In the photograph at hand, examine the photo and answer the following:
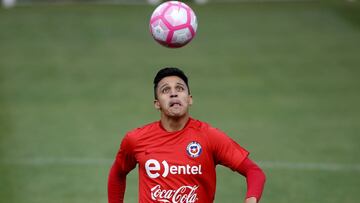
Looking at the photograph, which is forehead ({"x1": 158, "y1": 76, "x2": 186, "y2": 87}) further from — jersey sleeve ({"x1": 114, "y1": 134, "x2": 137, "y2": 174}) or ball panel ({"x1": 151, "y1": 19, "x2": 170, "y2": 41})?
ball panel ({"x1": 151, "y1": 19, "x2": 170, "y2": 41})

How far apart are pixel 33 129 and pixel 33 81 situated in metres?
3.55

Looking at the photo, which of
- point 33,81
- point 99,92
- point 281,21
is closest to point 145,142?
point 99,92

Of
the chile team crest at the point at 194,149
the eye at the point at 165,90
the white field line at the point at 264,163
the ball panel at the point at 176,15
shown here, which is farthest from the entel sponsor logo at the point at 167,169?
the white field line at the point at 264,163

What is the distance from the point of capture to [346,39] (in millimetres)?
20766

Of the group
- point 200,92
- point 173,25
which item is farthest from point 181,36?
point 200,92

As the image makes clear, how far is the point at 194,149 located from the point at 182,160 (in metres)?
0.14

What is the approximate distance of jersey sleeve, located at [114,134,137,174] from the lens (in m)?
6.69

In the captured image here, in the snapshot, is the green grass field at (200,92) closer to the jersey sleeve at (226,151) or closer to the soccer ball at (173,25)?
the soccer ball at (173,25)

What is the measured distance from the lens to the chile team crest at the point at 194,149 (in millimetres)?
6516

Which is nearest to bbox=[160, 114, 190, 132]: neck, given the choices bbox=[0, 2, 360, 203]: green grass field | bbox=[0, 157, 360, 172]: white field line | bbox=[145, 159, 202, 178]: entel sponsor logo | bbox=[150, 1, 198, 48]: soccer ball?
bbox=[145, 159, 202, 178]: entel sponsor logo

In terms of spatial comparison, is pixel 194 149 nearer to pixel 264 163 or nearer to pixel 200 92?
pixel 264 163

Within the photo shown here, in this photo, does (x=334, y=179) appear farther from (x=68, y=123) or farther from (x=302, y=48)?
(x=302, y=48)

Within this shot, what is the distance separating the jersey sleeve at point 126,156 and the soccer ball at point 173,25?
1262 mm

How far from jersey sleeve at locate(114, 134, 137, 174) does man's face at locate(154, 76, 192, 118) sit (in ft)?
1.30
